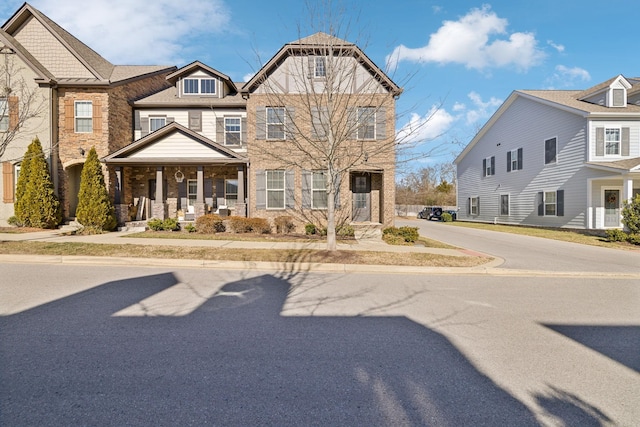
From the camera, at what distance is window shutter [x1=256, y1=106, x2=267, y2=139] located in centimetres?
1619

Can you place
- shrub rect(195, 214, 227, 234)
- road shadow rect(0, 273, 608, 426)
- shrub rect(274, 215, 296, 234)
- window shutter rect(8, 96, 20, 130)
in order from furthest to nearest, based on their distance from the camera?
shrub rect(274, 215, 296, 234) < window shutter rect(8, 96, 20, 130) < shrub rect(195, 214, 227, 234) < road shadow rect(0, 273, 608, 426)

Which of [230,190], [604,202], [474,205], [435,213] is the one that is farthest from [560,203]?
[230,190]

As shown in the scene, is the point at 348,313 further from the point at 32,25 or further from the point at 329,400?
the point at 32,25

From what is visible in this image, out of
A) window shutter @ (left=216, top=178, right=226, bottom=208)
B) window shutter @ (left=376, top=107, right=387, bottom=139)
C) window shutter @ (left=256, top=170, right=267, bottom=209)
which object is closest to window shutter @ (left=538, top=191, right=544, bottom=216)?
window shutter @ (left=376, top=107, right=387, bottom=139)

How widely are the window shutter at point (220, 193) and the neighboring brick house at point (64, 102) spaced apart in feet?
17.7

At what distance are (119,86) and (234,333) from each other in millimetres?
18564

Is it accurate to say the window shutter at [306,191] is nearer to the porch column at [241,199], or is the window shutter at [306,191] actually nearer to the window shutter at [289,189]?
the window shutter at [289,189]

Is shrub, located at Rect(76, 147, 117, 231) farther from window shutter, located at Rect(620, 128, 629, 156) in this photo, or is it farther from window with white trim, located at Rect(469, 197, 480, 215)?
window with white trim, located at Rect(469, 197, 480, 215)

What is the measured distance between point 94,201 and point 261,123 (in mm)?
8630

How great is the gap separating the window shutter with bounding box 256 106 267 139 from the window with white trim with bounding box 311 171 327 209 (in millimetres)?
3446

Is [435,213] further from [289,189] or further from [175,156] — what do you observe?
[175,156]

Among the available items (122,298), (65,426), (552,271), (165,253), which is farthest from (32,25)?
(552,271)

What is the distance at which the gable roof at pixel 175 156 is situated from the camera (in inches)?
622

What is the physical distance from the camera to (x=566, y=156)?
775 inches
